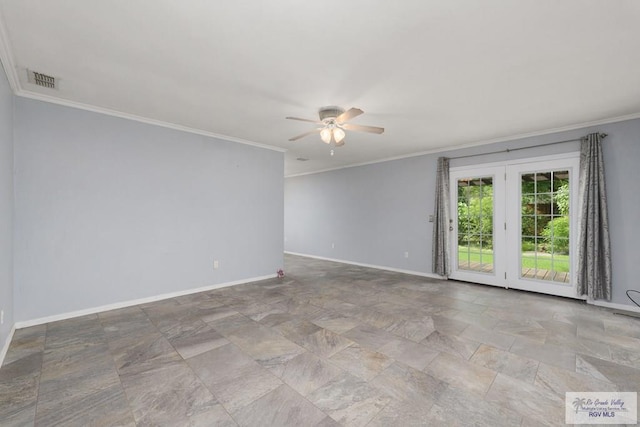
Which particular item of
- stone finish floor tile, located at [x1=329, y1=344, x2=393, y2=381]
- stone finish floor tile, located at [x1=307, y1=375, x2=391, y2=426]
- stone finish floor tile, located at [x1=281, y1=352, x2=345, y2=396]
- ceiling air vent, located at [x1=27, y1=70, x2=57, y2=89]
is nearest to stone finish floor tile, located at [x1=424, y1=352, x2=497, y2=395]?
stone finish floor tile, located at [x1=329, y1=344, x2=393, y2=381]

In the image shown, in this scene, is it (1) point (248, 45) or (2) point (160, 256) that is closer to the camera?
(1) point (248, 45)

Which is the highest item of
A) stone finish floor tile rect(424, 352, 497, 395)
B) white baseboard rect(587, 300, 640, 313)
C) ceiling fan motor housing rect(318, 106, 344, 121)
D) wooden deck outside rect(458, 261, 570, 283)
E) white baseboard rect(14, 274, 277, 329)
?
ceiling fan motor housing rect(318, 106, 344, 121)

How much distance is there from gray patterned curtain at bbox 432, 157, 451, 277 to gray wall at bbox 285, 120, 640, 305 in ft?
0.71

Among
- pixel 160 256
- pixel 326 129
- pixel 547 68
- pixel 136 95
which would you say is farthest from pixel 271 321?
pixel 547 68

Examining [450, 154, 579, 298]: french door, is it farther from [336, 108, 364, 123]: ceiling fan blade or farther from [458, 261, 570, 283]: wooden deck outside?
[336, 108, 364, 123]: ceiling fan blade

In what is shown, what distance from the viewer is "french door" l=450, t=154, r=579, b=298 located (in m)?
4.22

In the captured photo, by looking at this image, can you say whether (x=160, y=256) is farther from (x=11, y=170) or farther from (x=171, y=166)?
(x=11, y=170)

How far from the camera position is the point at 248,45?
2.17 m

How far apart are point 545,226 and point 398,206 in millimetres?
2535

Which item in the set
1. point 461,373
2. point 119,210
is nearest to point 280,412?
point 461,373

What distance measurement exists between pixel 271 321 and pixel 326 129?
2.37 metres

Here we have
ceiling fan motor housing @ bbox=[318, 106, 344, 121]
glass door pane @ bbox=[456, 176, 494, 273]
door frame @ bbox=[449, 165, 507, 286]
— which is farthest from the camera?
glass door pane @ bbox=[456, 176, 494, 273]

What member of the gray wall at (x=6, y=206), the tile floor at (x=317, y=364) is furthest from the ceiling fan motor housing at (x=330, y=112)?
the gray wall at (x=6, y=206)

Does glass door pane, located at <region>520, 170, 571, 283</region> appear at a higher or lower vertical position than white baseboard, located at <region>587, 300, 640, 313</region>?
higher
